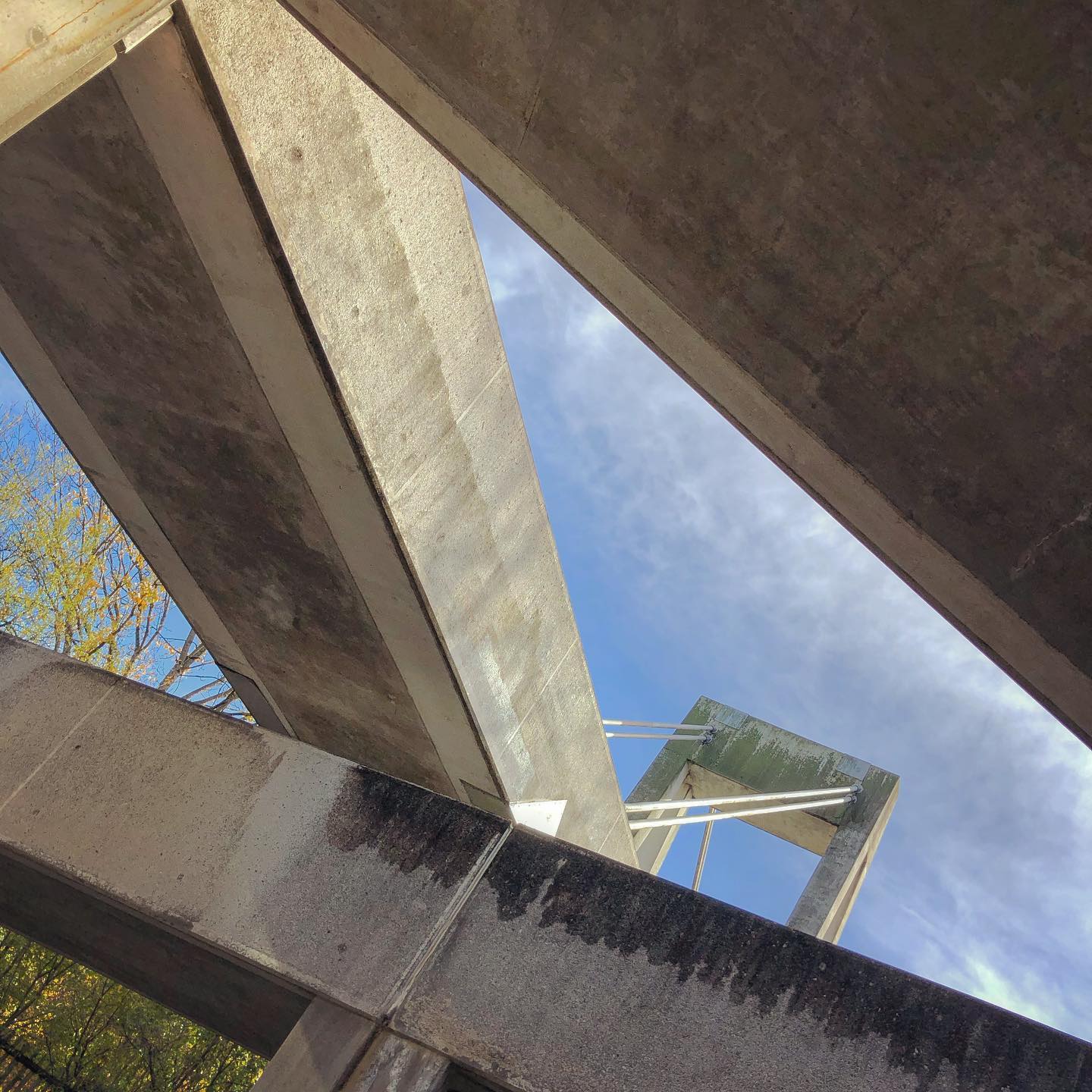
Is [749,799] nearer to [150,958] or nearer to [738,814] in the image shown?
[738,814]

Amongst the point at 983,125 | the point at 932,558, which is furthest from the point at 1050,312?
the point at 932,558

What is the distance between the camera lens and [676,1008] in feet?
14.3

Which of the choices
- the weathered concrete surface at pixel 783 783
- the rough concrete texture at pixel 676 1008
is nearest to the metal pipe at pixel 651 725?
the weathered concrete surface at pixel 783 783

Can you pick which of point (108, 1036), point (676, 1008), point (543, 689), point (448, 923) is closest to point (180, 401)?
point (543, 689)

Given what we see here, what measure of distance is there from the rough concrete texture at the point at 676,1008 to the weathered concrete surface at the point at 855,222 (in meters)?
1.52

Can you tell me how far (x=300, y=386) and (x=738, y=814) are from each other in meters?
10.7

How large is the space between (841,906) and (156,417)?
49.2ft

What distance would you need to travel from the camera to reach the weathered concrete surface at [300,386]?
5.07 metres

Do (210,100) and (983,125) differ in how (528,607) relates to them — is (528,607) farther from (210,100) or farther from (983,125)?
(983,125)

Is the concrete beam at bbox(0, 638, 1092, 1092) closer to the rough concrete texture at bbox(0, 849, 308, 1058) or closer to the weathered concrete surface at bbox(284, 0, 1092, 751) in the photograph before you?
the rough concrete texture at bbox(0, 849, 308, 1058)

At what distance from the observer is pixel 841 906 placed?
666 inches

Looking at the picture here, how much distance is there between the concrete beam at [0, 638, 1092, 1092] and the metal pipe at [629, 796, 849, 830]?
5.47m

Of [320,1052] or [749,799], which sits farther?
[749,799]

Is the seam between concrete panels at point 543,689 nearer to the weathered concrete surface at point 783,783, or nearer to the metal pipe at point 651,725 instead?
the metal pipe at point 651,725
